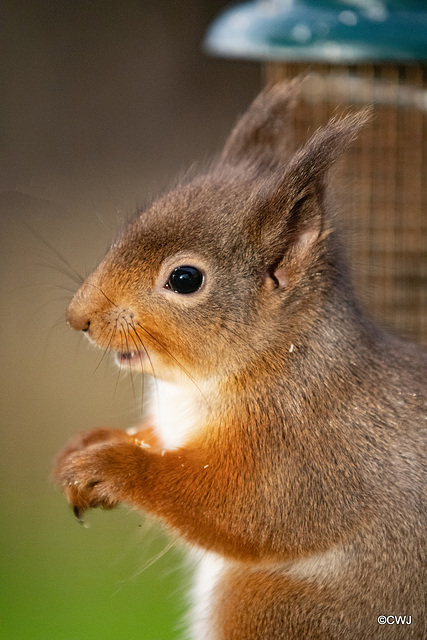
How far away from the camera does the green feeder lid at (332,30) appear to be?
4.51ft

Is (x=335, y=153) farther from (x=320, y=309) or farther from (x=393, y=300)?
(x=393, y=300)

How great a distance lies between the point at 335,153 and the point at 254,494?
1.29 feet

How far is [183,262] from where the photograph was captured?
3.29 feet

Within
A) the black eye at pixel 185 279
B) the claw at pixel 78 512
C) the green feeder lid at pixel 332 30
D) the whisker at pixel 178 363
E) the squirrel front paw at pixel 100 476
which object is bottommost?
the claw at pixel 78 512

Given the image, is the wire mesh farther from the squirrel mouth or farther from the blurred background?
the squirrel mouth

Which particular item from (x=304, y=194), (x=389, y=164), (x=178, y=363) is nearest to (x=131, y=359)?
(x=178, y=363)

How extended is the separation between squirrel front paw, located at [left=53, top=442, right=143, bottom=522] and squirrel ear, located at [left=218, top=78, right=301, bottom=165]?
1.37ft

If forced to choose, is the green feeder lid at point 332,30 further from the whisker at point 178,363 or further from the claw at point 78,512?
the claw at point 78,512

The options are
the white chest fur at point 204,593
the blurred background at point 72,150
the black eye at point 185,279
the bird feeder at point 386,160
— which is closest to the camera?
the black eye at point 185,279

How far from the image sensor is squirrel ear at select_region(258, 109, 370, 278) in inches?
35.8

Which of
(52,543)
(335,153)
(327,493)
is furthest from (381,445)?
(52,543)

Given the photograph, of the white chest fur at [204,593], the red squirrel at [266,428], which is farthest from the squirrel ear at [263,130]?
the white chest fur at [204,593]

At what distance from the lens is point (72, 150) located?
287 centimetres

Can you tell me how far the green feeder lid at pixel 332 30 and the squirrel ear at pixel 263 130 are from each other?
0.61ft
